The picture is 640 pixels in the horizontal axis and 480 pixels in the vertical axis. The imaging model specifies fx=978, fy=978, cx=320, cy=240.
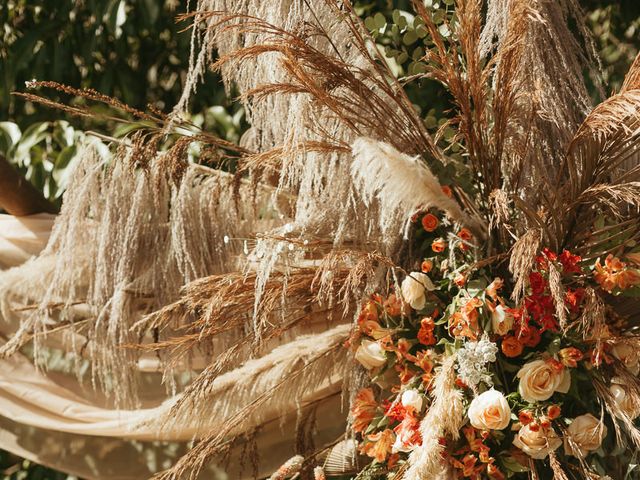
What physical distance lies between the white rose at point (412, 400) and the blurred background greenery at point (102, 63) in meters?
1.00

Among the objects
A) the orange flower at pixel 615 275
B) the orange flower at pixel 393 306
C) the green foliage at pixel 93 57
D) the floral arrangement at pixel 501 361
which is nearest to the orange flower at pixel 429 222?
the floral arrangement at pixel 501 361

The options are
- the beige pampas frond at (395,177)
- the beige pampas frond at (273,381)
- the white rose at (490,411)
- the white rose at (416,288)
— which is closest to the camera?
the beige pampas frond at (395,177)

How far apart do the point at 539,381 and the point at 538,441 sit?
75 millimetres

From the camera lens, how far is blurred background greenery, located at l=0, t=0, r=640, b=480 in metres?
2.27

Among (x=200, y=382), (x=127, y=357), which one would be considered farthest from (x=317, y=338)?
(x=127, y=357)

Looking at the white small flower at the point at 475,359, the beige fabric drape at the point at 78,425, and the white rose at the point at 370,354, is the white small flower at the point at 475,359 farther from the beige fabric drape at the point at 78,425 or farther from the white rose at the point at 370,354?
→ the beige fabric drape at the point at 78,425

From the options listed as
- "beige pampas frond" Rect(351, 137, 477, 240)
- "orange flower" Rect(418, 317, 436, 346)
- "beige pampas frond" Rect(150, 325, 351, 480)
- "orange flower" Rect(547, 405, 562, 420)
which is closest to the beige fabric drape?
"beige pampas frond" Rect(150, 325, 351, 480)

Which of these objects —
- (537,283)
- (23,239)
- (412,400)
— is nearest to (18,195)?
(23,239)

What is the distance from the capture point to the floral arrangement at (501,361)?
1.24 m

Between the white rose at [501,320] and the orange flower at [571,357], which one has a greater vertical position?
the white rose at [501,320]

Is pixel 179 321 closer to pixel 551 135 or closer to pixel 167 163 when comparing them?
pixel 167 163

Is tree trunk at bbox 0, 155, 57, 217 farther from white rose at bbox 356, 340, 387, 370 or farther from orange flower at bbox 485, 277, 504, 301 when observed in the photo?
orange flower at bbox 485, 277, 504, 301

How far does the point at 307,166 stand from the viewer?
55.4 inches

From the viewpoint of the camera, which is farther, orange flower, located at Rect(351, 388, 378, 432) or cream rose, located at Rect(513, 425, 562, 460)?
orange flower, located at Rect(351, 388, 378, 432)
